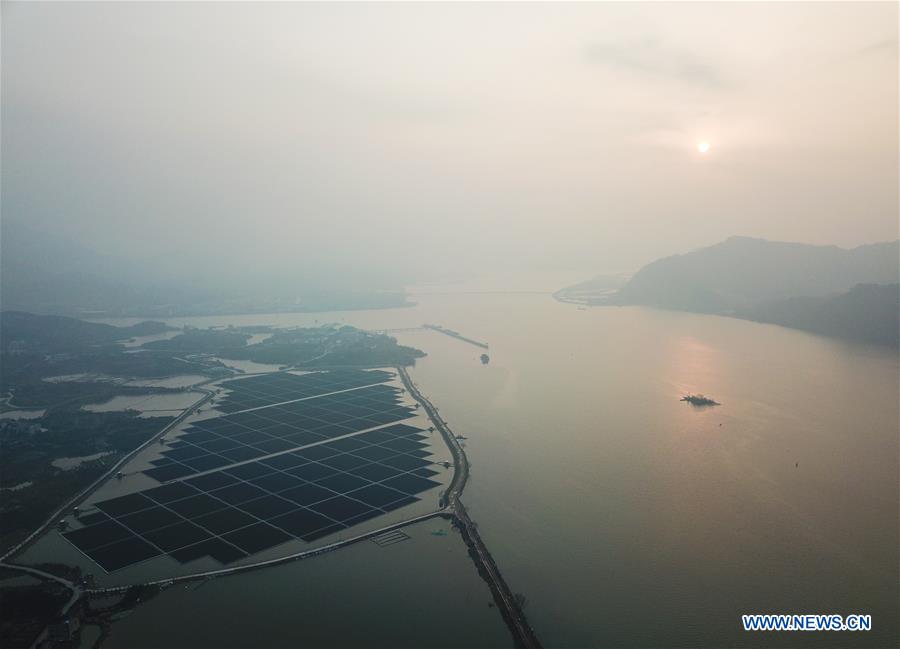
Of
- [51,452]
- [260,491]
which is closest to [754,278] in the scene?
[260,491]

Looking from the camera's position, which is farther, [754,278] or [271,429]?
[754,278]

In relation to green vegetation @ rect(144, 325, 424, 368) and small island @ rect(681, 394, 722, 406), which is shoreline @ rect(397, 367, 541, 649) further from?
green vegetation @ rect(144, 325, 424, 368)

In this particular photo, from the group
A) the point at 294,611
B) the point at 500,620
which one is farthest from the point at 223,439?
the point at 500,620

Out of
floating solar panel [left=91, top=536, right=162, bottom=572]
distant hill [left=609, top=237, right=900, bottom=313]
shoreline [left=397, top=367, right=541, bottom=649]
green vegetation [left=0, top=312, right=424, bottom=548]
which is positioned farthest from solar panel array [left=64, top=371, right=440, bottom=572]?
distant hill [left=609, top=237, right=900, bottom=313]

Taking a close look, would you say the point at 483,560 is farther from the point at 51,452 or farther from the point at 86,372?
the point at 86,372

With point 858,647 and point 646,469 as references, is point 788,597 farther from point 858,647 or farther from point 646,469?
point 646,469

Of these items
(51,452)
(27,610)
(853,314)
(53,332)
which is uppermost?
(53,332)
